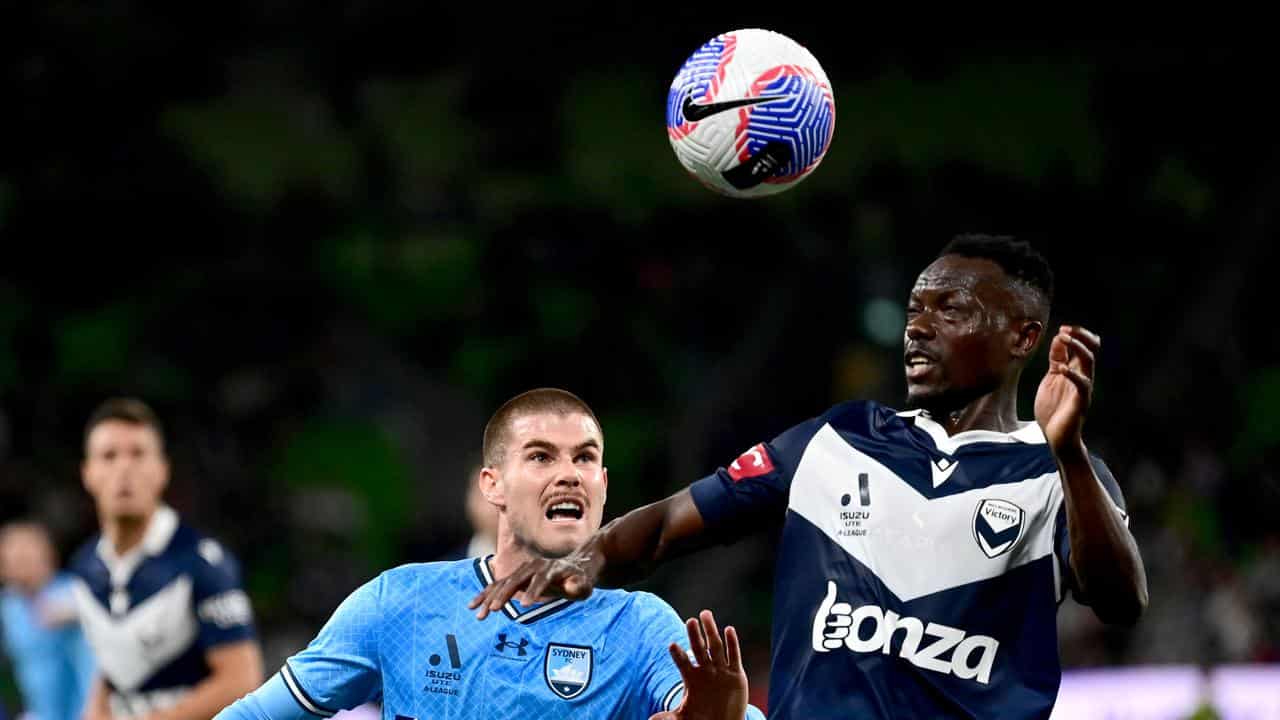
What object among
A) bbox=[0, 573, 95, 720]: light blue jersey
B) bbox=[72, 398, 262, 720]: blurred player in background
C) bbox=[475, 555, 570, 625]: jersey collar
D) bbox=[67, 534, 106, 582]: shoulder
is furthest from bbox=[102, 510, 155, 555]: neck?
bbox=[475, 555, 570, 625]: jersey collar

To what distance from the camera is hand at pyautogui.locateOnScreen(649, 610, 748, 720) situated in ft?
11.8

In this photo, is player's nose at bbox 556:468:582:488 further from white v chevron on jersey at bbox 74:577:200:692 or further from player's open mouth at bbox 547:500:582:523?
white v chevron on jersey at bbox 74:577:200:692

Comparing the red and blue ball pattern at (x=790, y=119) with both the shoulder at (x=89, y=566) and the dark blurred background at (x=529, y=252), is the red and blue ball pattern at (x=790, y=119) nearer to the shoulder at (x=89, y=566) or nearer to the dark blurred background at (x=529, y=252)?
the shoulder at (x=89, y=566)

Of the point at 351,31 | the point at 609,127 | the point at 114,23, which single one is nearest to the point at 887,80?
the point at 609,127

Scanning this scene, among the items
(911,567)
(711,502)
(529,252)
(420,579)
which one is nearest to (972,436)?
(911,567)

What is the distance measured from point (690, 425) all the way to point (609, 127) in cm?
447

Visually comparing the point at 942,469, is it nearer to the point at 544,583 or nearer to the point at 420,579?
the point at 544,583

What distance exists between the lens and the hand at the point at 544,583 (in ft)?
11.8

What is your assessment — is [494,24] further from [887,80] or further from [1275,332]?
[1275,332]

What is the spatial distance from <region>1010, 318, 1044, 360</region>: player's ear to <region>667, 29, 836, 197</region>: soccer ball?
2.91 ft

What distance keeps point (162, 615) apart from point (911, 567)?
4489mm

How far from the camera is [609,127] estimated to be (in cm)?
1789

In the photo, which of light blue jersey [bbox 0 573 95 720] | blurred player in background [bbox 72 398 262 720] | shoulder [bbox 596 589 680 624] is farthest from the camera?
light blue jersey [bbox 0 573 95 720]

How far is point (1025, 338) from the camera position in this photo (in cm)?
396
